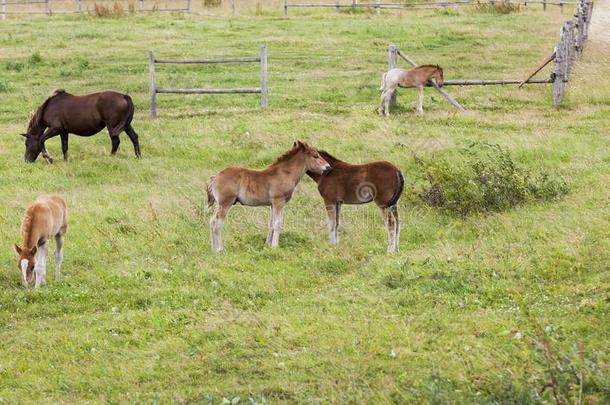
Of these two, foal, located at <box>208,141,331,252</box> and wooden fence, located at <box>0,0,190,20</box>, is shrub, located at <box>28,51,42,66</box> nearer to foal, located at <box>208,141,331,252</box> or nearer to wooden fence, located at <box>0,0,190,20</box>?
wooden fence, located at <box>0,0,190,20</box>

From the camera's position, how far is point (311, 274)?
37.2ft

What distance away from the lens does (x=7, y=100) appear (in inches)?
953

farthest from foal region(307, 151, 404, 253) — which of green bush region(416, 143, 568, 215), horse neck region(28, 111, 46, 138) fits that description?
horse neck region(28, 111, 46, 138)

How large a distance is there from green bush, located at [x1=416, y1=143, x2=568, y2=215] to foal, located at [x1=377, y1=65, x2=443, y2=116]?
7.21m

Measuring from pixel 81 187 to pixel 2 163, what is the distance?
2.52 metres

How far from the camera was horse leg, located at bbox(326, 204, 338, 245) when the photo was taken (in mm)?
12538

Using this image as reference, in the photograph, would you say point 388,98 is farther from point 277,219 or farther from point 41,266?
point 41,266

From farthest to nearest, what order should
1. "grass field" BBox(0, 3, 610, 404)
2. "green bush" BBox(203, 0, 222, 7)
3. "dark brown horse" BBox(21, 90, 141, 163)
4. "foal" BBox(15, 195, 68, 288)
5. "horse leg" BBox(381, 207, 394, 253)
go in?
"green bush" BBox(203, 0, 222, 7)
"dark brown horse" BBox(21, 90, 141, 163)
"horse leg" BBox(381, 207, 394, 253)
"foal" BBox(15, 195, 68, 288)
"grass field" BBox(0, 3, 610, 404)

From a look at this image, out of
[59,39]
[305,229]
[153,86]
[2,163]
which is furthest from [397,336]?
[59,39]

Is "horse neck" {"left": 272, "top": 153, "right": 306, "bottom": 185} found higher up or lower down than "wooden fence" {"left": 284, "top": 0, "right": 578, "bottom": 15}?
higher up

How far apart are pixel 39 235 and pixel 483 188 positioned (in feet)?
19.5

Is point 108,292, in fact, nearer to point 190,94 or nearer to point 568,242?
point 568,242

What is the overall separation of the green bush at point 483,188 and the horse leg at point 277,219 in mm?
2513

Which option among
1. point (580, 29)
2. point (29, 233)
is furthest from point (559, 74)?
point (29, 233)
